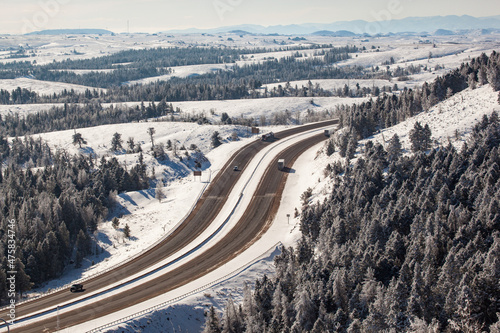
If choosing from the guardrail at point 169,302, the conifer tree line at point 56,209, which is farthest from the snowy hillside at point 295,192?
the conifer tree line at point 56,209

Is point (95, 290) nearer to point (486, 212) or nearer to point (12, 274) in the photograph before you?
point (12, 274)

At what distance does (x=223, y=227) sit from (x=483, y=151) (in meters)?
41.3

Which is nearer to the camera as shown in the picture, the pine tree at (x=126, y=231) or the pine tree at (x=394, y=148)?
the pine tree at (x=394, y=148)

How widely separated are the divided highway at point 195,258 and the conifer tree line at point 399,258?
10664 millimetres

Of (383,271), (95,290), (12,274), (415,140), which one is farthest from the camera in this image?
(415,140)

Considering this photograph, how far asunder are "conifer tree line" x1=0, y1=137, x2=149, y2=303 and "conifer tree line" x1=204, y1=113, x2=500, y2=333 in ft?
106

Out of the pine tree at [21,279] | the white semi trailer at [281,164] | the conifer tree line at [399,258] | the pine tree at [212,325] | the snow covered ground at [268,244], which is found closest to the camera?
the conifer tree line at [399,258]

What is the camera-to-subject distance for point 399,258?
41.6 m

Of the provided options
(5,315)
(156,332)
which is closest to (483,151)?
(156,332)

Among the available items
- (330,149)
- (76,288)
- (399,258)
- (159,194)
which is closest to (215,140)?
(159,194)

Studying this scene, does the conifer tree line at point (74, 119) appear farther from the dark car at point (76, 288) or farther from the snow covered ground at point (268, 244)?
the dark car at point (76, 288)

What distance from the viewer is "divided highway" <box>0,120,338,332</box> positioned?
4369cm

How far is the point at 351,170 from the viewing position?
65188 millimetres

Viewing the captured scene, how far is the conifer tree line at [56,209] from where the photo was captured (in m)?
58.1
